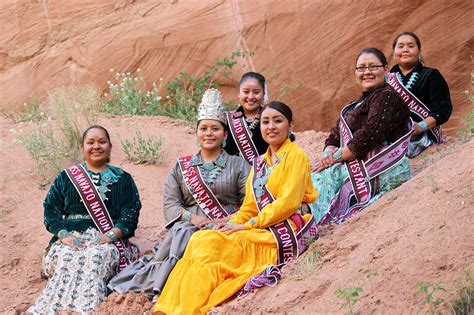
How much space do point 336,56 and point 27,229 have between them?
5229 mm

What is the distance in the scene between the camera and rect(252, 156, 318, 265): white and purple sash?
20.0ft

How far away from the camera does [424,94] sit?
314 inches

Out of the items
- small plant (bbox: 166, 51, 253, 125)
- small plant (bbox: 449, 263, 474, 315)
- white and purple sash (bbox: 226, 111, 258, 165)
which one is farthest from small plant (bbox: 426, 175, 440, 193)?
small plant (bbox: 166, 51, 253, 125)

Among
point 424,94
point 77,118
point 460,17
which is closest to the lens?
point 424,94

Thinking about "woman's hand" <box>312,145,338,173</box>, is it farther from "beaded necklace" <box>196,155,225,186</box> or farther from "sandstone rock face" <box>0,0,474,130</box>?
"sandstone rock face" <box>0,0,474,130</box>

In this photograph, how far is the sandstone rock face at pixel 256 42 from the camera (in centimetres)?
1188

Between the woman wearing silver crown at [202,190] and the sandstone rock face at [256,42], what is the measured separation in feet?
17.0

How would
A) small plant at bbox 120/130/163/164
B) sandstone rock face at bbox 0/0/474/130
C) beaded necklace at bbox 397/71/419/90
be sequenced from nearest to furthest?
beaded necklace at bbox 397/71/419/90, small plant at bbox 120/130/163/164, sandstone rock face at bbox 0/0/474/130

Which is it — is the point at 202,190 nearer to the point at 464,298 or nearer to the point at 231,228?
the point at 231,228

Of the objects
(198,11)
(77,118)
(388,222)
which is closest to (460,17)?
(198,11)

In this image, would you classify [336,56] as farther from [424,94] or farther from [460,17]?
[424,94]

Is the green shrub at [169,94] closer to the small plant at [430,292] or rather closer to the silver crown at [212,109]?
the silver crown at [212,109]

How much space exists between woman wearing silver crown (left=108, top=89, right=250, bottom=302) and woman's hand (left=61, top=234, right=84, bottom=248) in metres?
0.38

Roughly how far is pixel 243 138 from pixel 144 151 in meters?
2.41
